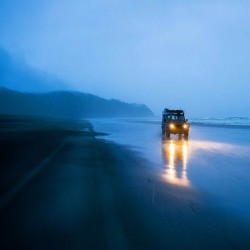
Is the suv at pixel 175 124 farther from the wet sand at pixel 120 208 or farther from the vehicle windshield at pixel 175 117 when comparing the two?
the wet sand at pixel 120 208

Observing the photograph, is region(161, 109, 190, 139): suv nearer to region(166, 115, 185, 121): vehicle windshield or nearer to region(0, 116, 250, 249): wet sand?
region(166, 115, 185, 121): vehicle windshield

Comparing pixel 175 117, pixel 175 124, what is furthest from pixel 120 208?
pixel 175 117

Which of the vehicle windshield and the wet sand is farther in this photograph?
the vehicle windshield

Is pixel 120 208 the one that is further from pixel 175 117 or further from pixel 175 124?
pixel 175 117

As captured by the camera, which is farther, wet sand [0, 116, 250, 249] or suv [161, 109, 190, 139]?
suv [161, 109, 190, 139]

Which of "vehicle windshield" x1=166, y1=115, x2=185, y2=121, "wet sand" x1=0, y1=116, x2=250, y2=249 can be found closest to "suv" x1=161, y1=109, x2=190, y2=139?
"vehicle windshield" x1=166, y1=115, x2=185, y2=121

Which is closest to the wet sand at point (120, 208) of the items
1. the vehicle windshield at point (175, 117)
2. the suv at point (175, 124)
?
the suv at point (175, 124)

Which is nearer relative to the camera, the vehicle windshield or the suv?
the suv

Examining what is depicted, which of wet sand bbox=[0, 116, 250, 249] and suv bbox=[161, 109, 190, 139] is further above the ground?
suv bbox=[161, 109, 190, 139]

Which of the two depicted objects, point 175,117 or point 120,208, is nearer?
point 120,208

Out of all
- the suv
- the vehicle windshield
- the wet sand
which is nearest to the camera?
the wet sand

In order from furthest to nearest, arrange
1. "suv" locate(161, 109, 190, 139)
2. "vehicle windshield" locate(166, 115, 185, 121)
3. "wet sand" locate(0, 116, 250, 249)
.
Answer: "vehicle windshield" locate(166, 115, 185, 121) < "suv" locate(161, 109, 190, 139) < "wet sand" locate(0, 116, 250, 249)

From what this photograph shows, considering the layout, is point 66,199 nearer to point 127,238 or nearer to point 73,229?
point 73,229

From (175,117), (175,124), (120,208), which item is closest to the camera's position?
(120,208)
